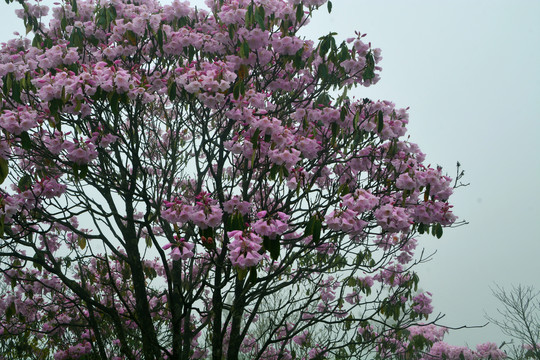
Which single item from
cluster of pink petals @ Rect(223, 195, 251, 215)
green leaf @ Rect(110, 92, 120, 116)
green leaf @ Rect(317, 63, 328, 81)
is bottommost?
cluster of pink petals @ Rect(223, 195, 251, 215)

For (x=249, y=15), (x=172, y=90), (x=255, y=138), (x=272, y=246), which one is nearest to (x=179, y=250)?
(x=272, y=246)

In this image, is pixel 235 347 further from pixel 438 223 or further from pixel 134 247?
pixel 438 223

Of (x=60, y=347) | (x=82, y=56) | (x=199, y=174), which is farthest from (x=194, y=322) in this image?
(x=82, y=56)

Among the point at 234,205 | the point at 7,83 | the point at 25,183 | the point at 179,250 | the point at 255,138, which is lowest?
the point at 179,250

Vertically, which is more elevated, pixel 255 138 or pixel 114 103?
pixel 114 103

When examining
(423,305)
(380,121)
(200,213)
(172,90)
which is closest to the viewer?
(200,213)

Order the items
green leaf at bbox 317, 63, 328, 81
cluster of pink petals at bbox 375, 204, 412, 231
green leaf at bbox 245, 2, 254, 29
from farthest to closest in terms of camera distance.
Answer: green leaf at bbox 317, 63, 328, 81 → green leaf at bbox 245, 2, 254, 29 → cluster of pink petals at bbox 375, 204, 412, 231

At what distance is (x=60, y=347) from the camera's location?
271 inches

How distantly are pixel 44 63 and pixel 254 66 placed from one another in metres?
1.97

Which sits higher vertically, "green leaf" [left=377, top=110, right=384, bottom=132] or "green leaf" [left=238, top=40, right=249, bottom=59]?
"green leaf" [left=238, top=40, right=249, bottom=59]

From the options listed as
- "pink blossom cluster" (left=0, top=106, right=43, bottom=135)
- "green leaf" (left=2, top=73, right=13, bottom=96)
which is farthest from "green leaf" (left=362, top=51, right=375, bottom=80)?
"green leaf" (left=2, top=73, right=13, bottom=96)

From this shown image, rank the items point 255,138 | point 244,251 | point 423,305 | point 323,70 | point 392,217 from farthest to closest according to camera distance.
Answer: point 423,305, point 323,70, point 392,217, point 255,138, point 244,251

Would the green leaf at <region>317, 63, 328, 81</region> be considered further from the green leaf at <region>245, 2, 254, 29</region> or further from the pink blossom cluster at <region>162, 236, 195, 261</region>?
the pink blossom cluster at <region>162, 236, 195, 261</region>

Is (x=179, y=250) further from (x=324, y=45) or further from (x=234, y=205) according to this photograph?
(x=324, y=45)
